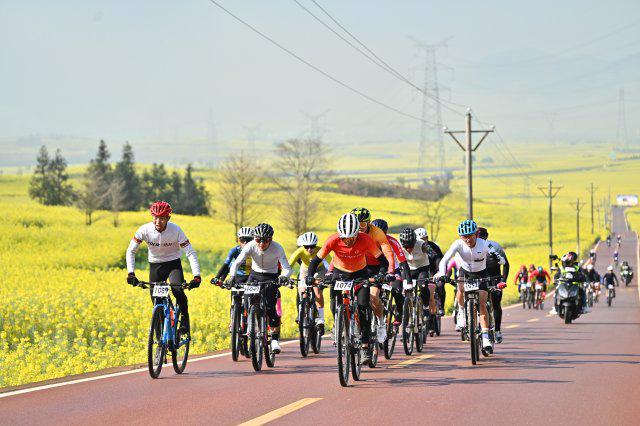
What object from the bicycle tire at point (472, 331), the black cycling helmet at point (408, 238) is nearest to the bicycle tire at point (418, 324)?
the black cycling helmet at point (408, 238)

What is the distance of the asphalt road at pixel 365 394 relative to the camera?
32.1 feet

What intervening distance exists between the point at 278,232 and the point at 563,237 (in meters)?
53.3

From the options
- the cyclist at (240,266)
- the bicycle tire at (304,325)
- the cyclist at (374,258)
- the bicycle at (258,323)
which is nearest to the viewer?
the cyclist at (374,258)

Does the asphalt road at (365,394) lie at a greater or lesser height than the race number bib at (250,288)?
lesser

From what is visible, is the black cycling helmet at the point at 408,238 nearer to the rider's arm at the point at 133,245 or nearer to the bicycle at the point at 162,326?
the bicycle at the point at 162,326

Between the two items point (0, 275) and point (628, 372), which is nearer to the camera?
point (628, 372)

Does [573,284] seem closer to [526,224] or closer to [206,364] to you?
[206,364]

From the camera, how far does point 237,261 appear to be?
577 inches

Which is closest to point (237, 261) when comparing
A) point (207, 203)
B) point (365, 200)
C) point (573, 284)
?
point (573, 284)

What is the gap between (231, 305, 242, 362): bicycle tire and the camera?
14.5 m

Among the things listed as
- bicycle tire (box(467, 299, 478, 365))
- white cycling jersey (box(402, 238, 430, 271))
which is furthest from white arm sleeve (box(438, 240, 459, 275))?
white cycling jersey (box(402, 238, 430, 271))

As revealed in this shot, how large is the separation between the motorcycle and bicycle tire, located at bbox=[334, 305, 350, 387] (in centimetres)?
1565

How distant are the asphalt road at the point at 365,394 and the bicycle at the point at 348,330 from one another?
215 mm

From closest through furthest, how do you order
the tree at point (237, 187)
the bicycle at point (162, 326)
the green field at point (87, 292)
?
the bicycle at point (162, 326) → the green field at point (87, 292) → the tree at point (237, 187)
